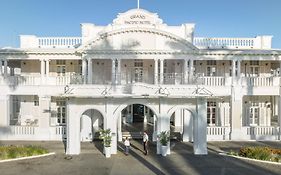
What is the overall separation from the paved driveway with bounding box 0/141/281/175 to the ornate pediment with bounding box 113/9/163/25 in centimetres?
1035

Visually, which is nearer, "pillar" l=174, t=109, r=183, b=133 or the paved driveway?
the paved driveway

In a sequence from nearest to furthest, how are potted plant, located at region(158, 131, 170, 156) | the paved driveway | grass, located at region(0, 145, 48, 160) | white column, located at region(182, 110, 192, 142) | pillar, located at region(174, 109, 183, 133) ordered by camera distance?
the paved driveway
grass, located at region(0, 145, 48, 160)
potted plant, located at region(158, 131, 170, 156)
white column, located at region(182, 110, 192, 142)
pillar, located at region(174, 109, 183, 133)

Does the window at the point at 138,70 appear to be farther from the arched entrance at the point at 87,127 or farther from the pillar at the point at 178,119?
the arched entrance at the point at 87,127

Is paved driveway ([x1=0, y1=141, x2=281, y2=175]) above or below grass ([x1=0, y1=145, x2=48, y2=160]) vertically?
below

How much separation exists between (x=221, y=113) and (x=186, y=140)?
4827mm

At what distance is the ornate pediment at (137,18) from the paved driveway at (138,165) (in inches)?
408

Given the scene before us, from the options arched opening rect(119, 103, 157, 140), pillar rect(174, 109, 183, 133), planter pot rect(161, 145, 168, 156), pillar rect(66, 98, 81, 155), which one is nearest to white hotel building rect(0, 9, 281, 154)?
arched opening rect(119, 103, 157, 140)

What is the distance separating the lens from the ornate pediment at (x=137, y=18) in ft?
67.7

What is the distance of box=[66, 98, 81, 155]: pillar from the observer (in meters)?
15.6

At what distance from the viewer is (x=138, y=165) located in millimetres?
13461

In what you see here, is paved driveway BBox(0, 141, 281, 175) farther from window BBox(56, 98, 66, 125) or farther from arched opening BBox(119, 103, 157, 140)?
window BBox(56, 98, 66, 125)

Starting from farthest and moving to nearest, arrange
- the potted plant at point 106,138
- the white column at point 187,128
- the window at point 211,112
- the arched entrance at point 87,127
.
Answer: the window at point 211,112 < the white column at point 187,128 < the arched entrance at point 87,127 < the potted plant at point 106,138

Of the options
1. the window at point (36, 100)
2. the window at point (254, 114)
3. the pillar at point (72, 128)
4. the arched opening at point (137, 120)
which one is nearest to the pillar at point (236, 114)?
the window at point (254, 114)

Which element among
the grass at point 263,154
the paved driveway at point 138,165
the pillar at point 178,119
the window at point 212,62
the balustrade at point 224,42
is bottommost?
the paved driveway at point 138,165
